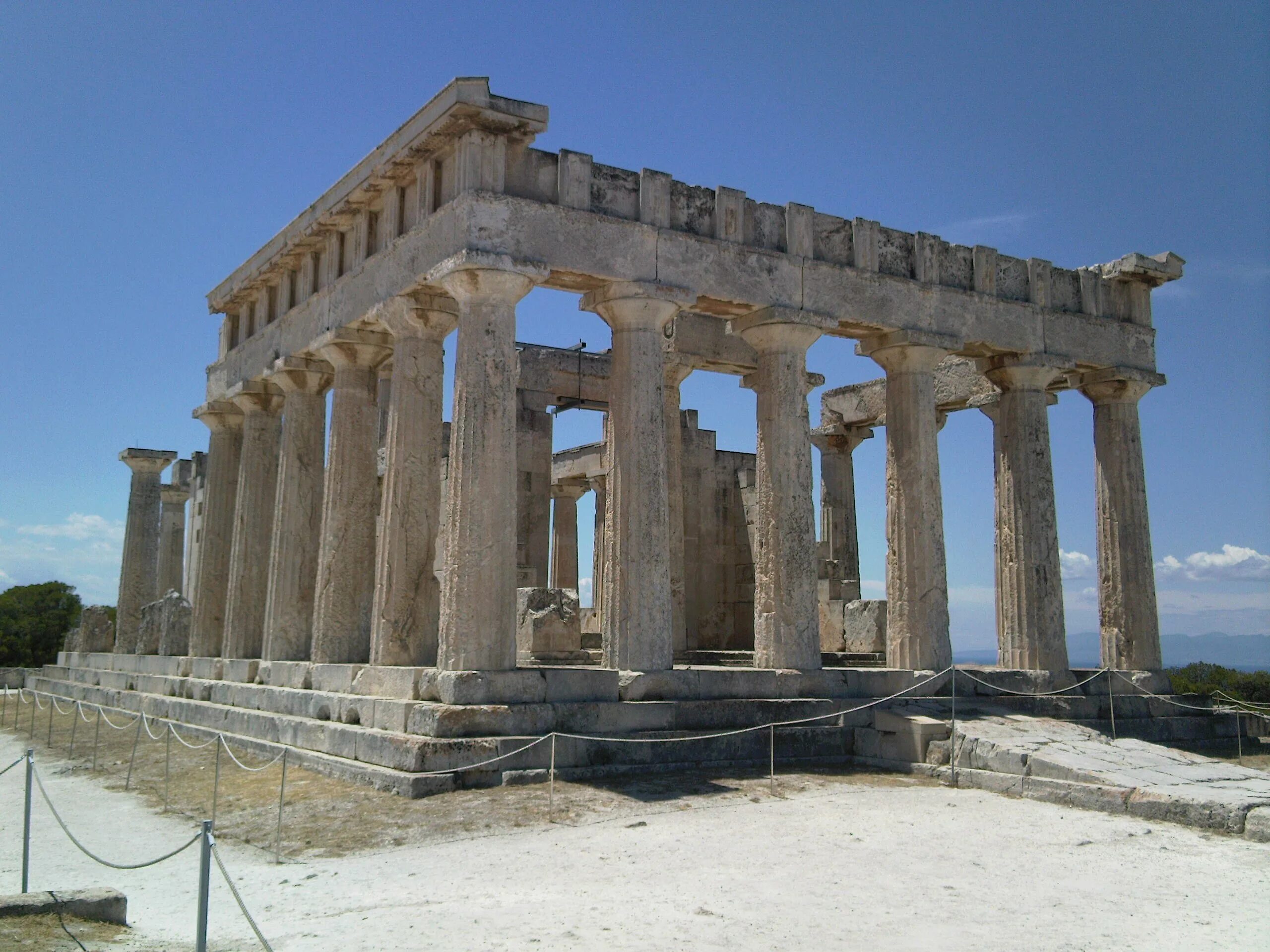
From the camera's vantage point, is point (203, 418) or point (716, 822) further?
point (203, 418)

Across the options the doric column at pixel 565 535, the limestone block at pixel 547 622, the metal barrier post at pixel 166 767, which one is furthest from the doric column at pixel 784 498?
the doric column at pixel 565 535

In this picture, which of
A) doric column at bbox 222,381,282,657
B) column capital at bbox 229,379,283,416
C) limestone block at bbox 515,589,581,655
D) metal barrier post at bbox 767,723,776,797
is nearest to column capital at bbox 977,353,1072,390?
metal barrier post at bbox 767,723,776,797

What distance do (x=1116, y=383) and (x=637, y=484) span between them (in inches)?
377

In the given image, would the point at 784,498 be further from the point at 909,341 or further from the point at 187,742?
the point at 187,742

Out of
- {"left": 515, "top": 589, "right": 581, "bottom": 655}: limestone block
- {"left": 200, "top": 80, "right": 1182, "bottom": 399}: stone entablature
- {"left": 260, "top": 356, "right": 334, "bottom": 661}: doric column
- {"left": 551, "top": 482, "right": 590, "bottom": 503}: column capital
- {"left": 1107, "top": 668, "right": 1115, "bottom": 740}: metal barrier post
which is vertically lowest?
{"left": 1107, "top": 668, "right": 1115, "bottom": 740}: metal barrier post

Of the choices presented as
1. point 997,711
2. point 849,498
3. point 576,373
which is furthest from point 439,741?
point 849,498

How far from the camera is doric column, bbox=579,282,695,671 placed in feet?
46.1

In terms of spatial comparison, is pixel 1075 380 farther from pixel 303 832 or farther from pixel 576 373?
pixel 303 832

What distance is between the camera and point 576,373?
2295 cm

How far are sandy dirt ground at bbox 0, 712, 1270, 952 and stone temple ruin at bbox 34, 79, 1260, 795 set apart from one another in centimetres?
136

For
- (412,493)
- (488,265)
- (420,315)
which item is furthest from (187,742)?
(488,265)

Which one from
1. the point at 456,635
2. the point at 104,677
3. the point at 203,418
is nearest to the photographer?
the point at 456,635

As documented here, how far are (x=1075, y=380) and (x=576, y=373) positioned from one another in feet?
30.6

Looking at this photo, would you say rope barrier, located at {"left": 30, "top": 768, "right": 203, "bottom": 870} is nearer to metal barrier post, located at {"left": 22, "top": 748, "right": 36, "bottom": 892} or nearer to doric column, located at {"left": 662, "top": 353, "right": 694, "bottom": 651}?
metal barrier post, located at {"left": 22, "top": 748, "right": 36, "bottom": 892}
